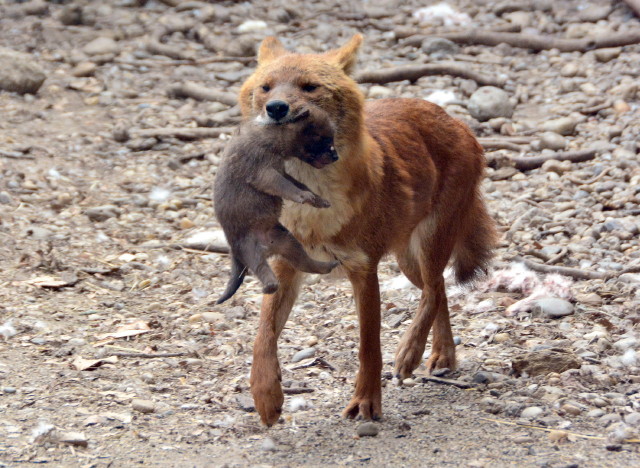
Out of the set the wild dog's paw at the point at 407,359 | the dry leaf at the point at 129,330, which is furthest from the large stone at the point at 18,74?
the wild dog's paw at the point at 407,359

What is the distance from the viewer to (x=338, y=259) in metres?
4.67

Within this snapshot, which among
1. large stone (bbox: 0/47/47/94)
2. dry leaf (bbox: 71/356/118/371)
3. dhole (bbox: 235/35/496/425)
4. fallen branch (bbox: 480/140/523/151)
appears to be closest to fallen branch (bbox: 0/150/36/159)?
A: large stone (bbox: 0/47/47/94)

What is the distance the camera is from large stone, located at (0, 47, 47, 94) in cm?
1008

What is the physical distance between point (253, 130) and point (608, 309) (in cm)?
296

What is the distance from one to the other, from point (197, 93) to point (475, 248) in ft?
17.7

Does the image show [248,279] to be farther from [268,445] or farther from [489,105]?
[489,105]

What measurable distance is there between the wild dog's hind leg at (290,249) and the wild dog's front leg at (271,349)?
57cm

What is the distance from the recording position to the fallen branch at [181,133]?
9500 mm

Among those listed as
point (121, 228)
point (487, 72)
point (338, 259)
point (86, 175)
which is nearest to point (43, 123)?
point (86, 175)

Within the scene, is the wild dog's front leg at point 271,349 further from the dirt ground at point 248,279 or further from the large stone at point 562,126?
the large stone at point 562,126

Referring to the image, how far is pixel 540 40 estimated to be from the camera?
11484 millimetres

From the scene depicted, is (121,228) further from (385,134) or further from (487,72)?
(487,72)

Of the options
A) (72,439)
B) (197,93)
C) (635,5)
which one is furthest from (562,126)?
(72,439)

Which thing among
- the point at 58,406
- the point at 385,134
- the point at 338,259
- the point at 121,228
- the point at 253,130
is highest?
the point at 253,130
